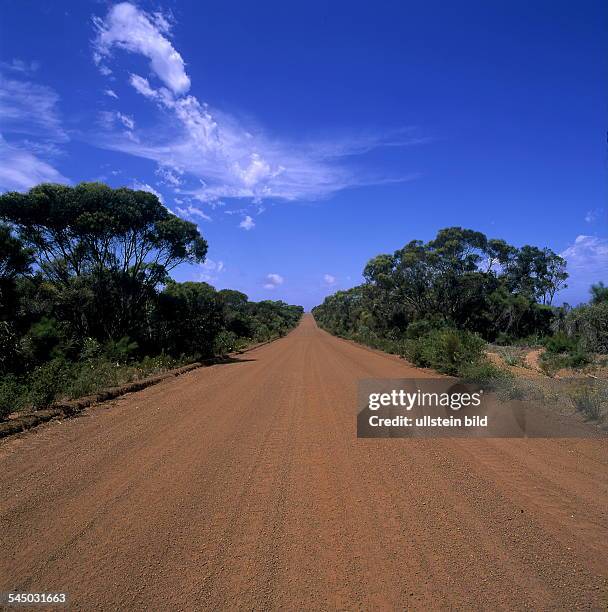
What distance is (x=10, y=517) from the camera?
389 centimetres

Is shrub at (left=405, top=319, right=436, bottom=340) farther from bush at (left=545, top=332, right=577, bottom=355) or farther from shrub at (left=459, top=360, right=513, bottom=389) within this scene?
shrub at (left=459, top=360, right=513, bottom=389)

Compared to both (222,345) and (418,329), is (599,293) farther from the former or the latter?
(222,345)

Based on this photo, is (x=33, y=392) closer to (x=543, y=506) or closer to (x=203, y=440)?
(x=203, y=440)

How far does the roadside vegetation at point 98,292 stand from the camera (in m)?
13.9

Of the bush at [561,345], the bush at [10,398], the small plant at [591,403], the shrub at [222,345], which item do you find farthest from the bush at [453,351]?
the shrub at [222,345]

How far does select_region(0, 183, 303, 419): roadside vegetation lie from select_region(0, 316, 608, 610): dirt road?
6.85 m

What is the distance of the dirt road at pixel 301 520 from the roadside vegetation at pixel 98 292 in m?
6.85

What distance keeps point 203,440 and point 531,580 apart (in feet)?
15.2

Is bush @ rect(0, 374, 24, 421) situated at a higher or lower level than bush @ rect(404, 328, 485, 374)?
lower

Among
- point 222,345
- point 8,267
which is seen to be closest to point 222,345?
point 222,345

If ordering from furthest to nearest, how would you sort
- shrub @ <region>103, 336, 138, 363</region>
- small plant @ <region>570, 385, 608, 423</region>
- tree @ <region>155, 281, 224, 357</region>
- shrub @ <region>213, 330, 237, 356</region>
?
1. shrub @ <region>213, 330, 237, 356</region>
2. tree @ <region>155, 281, 224, 357</region>
3. shrub @ <region>103, 336, 138, 363</region>
4. small plant @ <region>570, 385, 608, 423</region>

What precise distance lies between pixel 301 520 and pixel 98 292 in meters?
20.1

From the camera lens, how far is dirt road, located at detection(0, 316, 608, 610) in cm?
282

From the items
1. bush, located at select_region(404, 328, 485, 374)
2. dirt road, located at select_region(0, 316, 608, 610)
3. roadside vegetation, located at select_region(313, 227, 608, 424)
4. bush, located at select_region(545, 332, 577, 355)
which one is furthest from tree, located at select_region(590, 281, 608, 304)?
dirt road, located at select_region(0, 316, 608, 610)
